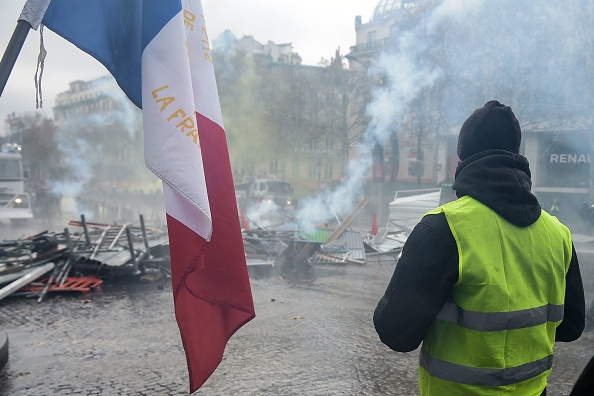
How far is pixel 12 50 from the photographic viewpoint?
201 cm

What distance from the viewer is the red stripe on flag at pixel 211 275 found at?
2.20 metres

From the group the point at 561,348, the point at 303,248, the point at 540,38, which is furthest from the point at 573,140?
the point at 561,348

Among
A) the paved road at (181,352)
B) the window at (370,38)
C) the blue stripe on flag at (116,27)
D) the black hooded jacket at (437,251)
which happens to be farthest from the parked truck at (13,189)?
the black hooded jacket at (437,251)

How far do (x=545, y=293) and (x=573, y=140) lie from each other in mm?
27796

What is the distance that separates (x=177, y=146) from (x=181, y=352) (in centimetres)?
418

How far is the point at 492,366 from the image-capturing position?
6.14 ft

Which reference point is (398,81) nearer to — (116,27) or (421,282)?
(116,27)

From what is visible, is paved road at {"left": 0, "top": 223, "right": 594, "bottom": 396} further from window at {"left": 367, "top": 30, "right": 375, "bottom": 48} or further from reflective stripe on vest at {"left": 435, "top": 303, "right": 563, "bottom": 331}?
window at {"left": 367, "top": 30, "right": 375, "bottom": 48}

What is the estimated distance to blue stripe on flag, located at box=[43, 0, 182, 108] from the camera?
7.16 ft

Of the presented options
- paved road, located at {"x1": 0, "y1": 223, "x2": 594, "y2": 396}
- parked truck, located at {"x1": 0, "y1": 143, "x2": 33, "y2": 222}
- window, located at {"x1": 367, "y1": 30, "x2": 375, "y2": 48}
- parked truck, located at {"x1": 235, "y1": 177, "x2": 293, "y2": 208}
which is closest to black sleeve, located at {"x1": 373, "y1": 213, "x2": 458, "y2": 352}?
paved road, located at {"x1": 0, "y1": 223, "x2": 594, "y2": 396}

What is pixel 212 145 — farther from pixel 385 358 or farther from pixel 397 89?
pixel 397 89

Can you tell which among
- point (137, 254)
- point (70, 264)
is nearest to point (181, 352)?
point (70, 264)

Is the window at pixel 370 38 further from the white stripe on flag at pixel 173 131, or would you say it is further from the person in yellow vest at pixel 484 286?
the person in yellow vest at pixel 484 286

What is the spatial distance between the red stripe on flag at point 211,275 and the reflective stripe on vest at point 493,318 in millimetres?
1001
